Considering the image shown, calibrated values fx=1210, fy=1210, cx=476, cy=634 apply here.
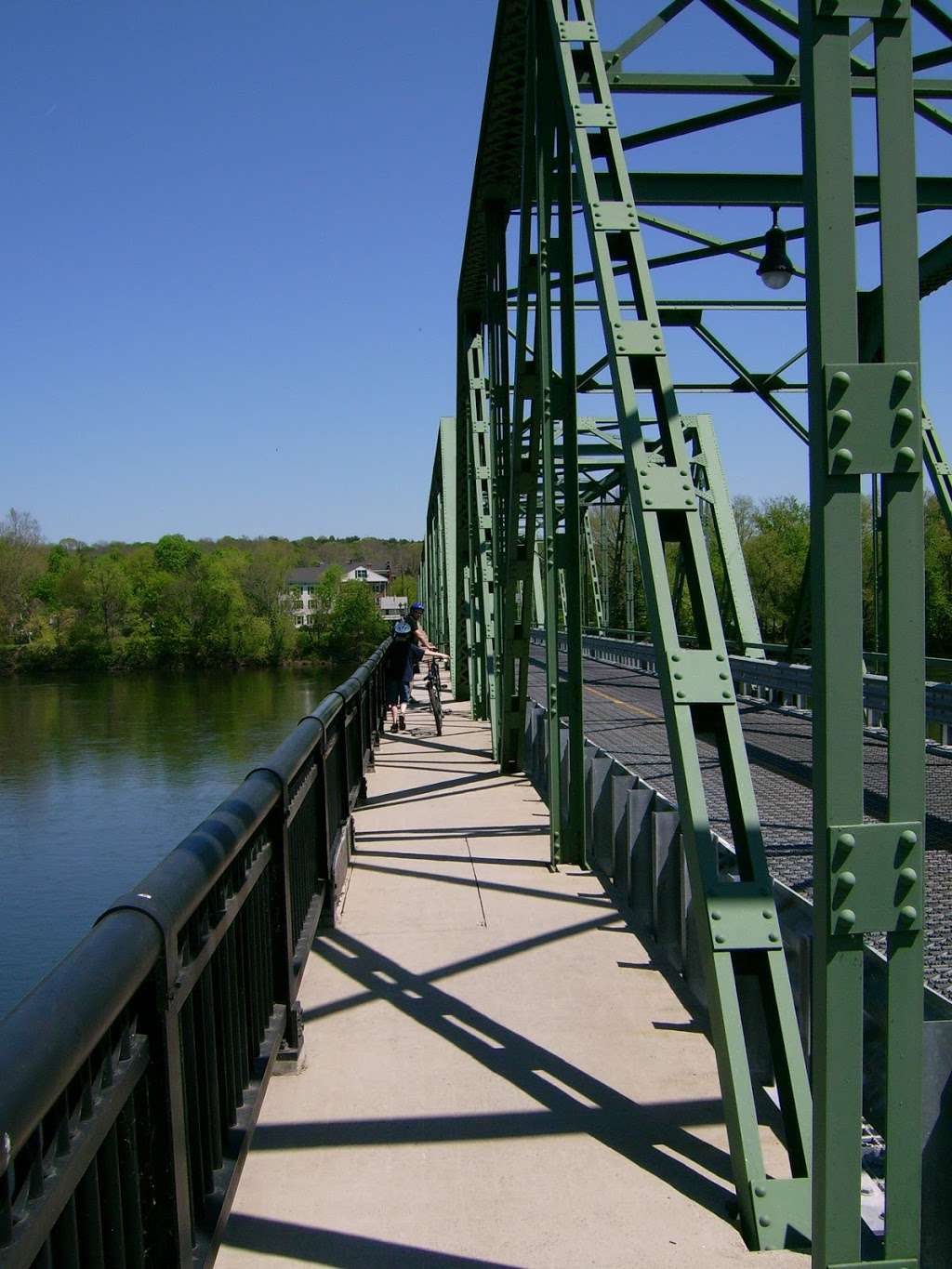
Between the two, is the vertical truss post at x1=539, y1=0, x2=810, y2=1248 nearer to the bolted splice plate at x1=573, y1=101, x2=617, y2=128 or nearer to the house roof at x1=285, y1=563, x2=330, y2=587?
the bolted splice plate at x1=573, y1=101, x2=617, y2=128

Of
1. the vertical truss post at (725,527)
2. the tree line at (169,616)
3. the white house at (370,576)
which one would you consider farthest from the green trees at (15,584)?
the vertical truss post at (725,527)

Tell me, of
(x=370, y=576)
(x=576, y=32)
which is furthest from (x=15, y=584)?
(x=576, y=32)

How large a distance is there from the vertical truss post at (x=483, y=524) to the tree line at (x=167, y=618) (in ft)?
322

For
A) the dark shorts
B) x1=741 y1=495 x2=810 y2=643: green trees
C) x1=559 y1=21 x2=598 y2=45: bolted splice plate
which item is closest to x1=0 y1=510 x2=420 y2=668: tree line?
x1=741 y1=495 x2=810 y2=643: green trees

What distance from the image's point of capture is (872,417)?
285cm

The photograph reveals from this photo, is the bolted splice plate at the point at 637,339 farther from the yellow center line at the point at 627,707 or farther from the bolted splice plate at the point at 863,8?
the yellow center line at the point at 627,707

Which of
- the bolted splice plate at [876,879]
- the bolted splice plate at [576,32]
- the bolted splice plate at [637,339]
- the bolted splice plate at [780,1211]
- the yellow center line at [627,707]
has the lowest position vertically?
the yellow center line at [627,707]

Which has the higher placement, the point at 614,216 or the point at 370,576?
the point at 370,576

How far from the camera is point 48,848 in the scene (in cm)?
3216

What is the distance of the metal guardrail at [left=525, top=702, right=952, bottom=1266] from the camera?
3.03 meters

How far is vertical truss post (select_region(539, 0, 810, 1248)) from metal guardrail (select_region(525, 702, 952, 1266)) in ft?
0.64

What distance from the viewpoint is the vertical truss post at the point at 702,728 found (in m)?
3.56

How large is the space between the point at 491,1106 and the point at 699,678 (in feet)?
5.65

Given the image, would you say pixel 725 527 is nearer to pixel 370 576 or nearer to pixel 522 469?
pixel 522 469
